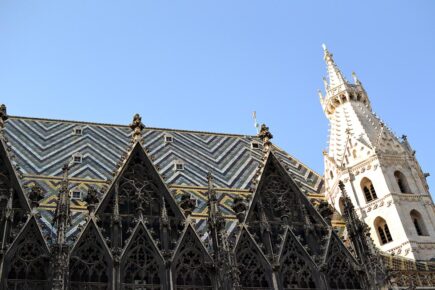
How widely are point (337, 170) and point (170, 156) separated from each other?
22.0ft

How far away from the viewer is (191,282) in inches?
647

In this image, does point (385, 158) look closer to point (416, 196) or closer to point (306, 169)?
point (416, 196)

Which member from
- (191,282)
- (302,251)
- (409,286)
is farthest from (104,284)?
(409,286)

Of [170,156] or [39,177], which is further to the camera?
[170,156]

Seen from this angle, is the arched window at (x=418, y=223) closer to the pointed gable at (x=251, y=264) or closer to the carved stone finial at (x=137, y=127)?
the pointed gable at (x=251, y=264)

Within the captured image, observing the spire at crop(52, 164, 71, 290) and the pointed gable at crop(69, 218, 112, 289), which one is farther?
the pointed gable at crop(69, 218, 112, 289)

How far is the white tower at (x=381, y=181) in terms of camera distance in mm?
22422

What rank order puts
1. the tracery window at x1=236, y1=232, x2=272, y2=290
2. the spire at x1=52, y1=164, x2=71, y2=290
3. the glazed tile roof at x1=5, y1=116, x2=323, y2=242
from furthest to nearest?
1. the glazed tile roof at x1=5, y1=116, x2=323, y2=242
2. the tracery window at x1=236, y1=232, x2=272, y2=290
3. the spire at x1=52, y1=164, x2=71, y2=290

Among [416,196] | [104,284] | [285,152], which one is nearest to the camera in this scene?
[104,284]

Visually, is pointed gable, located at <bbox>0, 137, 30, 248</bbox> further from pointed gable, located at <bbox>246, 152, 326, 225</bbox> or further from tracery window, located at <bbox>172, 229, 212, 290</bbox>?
pointed gable, located at <bbox>246, 152, 326, 225</bbox>

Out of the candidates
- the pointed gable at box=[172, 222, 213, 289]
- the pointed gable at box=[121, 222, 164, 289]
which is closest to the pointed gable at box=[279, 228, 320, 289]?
the pointed gable at box=[172, 222, 213, 289]

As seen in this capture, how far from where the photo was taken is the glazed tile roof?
71.6ft

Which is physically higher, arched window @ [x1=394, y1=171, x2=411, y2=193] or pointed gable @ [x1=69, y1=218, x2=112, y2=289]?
arched window @ [x1=394, y1=171, x2=411, y2=193]

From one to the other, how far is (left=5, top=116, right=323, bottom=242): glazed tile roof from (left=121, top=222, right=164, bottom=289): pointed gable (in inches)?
102
